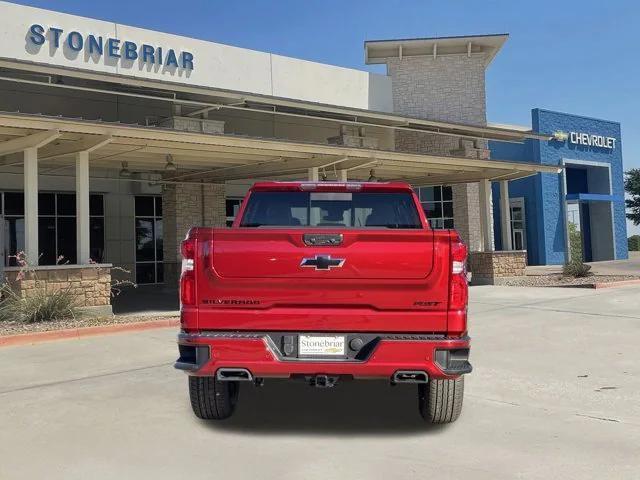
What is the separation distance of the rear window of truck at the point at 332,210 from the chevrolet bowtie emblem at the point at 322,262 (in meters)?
1.22

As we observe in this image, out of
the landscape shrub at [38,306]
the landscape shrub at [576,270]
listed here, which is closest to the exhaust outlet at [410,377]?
the landscape shrub at [38,306]

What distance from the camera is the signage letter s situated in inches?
641

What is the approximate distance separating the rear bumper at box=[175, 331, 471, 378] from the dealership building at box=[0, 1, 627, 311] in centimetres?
782

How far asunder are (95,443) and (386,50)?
75.9 feet

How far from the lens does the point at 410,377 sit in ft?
14.9

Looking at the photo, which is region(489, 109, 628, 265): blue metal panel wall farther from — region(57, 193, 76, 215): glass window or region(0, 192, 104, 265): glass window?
region(57, 193, 76, 215): glass window

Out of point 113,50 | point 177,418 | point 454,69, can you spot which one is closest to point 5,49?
point 113,50

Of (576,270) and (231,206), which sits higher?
(231,206)

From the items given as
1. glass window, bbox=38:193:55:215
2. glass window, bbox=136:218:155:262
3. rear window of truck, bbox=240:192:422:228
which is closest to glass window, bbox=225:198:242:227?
glass window, bbox=136:218:155:262

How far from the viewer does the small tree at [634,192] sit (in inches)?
2052

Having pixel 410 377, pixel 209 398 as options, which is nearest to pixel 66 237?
pixel 209 398

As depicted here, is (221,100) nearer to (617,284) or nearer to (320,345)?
(617,284)

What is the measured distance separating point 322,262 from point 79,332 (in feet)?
23.4

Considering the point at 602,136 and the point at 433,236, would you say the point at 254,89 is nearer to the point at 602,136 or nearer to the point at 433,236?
the point at 433,236
